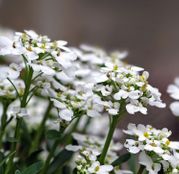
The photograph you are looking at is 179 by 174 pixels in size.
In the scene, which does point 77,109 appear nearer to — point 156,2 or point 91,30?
point 91,30

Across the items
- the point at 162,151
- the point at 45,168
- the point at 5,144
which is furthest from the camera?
the point at 5,144

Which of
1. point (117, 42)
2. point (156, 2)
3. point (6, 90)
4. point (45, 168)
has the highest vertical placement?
point (156, 2)

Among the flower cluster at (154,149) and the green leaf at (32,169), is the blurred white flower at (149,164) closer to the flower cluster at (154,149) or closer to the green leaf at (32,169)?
the flower cluster at (154,149)

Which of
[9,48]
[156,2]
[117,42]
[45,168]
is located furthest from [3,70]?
[156,2]

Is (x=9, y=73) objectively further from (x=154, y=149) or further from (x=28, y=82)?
(x=154, y=149)

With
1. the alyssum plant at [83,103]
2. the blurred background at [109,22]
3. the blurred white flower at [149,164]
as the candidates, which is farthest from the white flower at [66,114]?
the blurred background at [109,22]

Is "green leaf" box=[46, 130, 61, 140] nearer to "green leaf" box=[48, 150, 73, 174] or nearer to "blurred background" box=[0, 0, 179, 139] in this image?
"green leaf" box=[48, 150, 73, 174]
